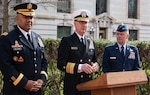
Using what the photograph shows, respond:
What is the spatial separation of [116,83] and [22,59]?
1.03 metres

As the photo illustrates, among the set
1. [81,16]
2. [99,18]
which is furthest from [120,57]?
[99,18]

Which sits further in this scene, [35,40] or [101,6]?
[101,6]

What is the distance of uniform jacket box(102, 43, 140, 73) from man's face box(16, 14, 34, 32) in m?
1.49

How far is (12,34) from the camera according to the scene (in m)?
3.73

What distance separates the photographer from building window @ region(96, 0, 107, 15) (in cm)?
2707

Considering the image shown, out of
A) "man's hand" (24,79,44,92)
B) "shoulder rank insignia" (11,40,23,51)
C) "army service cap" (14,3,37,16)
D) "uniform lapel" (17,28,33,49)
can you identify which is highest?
"army service cap" (14,3,37,16)

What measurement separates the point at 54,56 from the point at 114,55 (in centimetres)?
210

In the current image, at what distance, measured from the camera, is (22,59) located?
3662mm

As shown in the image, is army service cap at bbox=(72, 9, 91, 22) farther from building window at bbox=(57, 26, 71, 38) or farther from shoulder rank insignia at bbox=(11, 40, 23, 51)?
building window at bbox=(57, 26, 71, 38)

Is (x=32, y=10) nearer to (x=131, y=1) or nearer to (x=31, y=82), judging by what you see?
(x=31, y=82)

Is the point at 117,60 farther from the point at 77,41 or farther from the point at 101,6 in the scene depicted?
the point at 101,6

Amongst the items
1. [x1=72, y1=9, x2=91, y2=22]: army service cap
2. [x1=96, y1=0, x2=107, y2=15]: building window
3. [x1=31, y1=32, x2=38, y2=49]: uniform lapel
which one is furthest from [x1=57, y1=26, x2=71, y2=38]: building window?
[x1=31, y1=32, x2=38, y2=49]: uniform lapel

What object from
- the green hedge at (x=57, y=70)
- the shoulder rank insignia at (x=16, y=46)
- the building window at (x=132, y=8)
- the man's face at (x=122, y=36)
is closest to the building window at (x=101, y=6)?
the building window at (x=132, y=8)

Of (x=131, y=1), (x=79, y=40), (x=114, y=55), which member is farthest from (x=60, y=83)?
(x=131, y=1)
